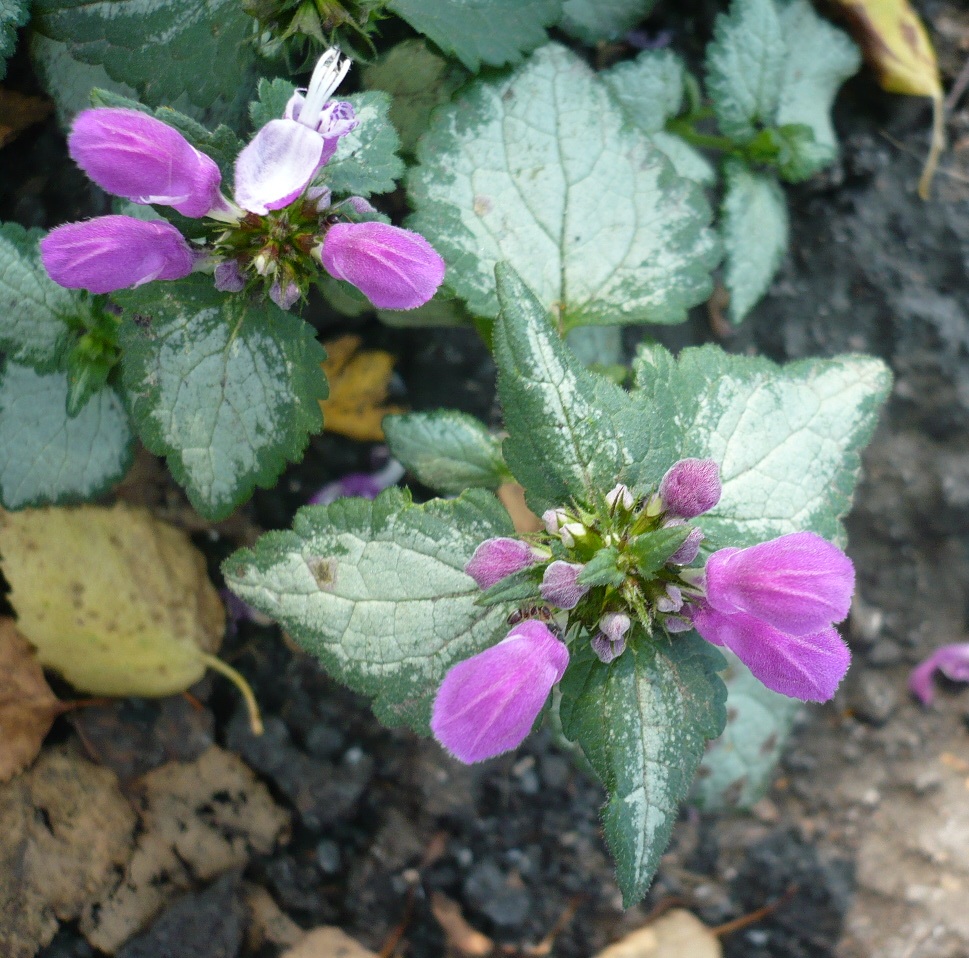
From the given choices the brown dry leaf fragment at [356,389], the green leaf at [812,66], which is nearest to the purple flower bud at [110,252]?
the brown dry leaf fragment at [356,389]

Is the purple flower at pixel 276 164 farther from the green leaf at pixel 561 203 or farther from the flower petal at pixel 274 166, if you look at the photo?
Answer: the green leaf at pixel 561 203

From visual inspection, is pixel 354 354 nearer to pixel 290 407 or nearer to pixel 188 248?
pixel 290 407

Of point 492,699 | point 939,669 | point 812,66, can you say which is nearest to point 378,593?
point 492,699

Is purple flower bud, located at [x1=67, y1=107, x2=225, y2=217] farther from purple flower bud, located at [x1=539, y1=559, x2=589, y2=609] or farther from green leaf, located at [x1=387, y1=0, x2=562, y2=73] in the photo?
purple flower bud, located at [x1=539, y1=559, x2=589, y2=609]

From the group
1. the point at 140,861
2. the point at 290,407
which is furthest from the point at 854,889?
the point at 290,407

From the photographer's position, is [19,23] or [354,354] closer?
[19,23]
